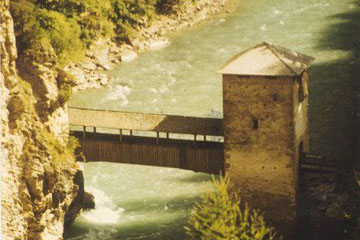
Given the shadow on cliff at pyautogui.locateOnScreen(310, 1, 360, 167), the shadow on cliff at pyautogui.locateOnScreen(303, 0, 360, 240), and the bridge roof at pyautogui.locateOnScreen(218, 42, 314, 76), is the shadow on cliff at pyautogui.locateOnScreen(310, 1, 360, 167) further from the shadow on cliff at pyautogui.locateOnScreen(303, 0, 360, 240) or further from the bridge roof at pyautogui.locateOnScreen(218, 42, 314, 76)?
the bridge roof at pyautogui.locateOnScreen(218, 42, 314, 76)

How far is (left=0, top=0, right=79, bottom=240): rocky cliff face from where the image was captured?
70.6 ft

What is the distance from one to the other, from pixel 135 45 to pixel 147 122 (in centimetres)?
1962

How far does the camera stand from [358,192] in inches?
970

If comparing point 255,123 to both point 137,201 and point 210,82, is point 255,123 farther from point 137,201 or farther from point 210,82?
point 210,82

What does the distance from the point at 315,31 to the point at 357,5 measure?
4.61 m

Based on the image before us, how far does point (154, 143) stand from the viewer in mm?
26141

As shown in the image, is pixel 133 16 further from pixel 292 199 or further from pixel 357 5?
pixel 292 199

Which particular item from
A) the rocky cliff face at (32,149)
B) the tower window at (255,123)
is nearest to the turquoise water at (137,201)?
the rocky cliff face at (32,149)

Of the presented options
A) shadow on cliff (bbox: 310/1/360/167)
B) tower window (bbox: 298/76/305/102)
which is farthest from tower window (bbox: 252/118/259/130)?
shadow on cliff (bbox: 310/1/360/167)

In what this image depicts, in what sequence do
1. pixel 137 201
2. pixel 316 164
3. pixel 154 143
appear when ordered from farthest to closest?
pixel 137 201
pixel 154 143
pixel 316 164

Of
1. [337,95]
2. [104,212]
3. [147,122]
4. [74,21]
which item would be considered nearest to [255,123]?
[147,122]

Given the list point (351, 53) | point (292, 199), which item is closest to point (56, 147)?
point (292, 199)

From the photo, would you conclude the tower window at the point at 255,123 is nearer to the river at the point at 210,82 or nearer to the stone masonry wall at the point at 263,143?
the stone masonry wall at the point at 263,143

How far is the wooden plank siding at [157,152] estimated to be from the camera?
25875 millimetres
